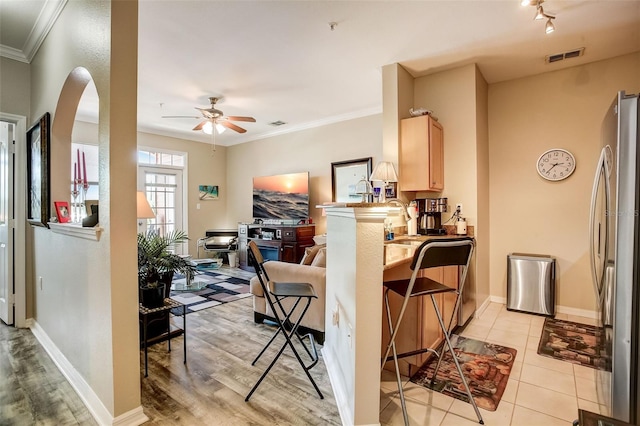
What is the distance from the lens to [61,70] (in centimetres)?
229

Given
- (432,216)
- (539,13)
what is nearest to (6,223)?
(432,216)

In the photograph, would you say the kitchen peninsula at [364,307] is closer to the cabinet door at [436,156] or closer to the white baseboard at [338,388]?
the white baseboard at [338,388]

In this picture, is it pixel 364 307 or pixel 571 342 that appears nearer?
pixel 364 307

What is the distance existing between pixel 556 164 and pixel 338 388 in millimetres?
3483

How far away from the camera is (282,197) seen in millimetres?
6004

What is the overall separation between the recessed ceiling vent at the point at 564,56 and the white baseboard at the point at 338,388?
367cm

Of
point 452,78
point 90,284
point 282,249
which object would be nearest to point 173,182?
point 282,249

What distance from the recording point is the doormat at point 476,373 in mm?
1999

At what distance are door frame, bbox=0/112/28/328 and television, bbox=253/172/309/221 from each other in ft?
12.2

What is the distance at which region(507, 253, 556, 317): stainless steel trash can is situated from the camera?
3.32 meters

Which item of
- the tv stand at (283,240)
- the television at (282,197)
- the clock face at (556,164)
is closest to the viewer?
the clock face at (556,164)

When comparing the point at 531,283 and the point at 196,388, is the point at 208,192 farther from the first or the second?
the point at 531,283

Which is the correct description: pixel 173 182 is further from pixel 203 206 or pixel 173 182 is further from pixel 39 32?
pixel 39 32

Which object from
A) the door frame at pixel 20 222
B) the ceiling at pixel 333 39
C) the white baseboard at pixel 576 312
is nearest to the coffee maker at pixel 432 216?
the ceiling at pixel 333 39
